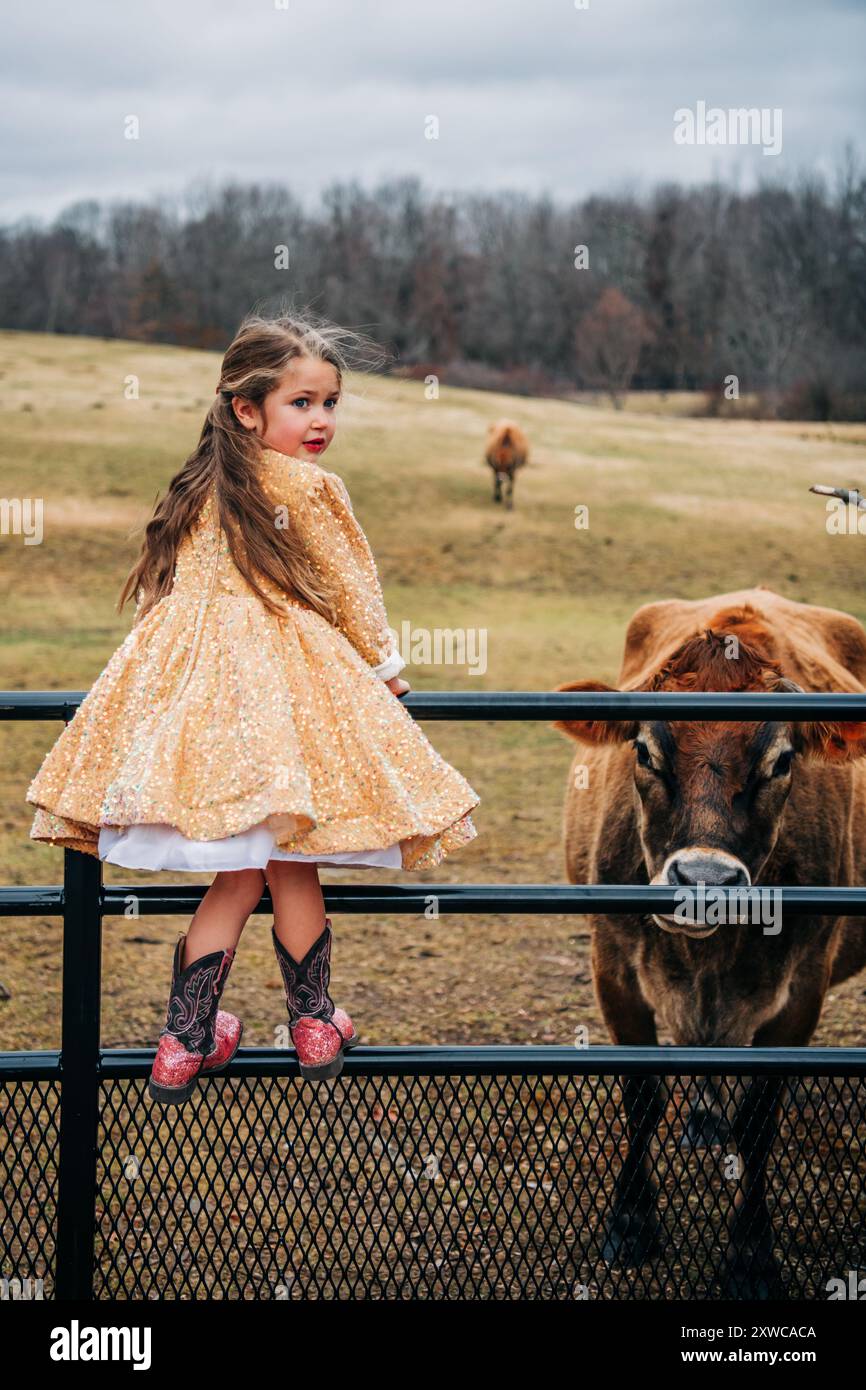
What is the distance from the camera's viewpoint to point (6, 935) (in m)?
7.43

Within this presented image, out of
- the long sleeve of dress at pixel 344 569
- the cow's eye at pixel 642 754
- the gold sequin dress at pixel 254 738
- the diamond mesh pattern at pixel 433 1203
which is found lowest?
the diamond mesh pattern at pixel 433 1203

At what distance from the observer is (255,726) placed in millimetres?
2293

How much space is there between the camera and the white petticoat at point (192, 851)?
2.24 m

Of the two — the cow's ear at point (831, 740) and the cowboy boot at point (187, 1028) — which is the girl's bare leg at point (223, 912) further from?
the cow's ear at point (831, 740)

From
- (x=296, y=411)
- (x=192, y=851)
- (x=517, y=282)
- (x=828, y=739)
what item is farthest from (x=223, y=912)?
(x=517, y=282)

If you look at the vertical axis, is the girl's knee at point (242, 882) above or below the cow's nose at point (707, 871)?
above

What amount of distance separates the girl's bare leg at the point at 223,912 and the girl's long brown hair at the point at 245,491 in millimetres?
503

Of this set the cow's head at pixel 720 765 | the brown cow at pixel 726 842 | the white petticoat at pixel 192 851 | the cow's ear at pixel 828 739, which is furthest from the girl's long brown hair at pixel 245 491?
the cow's ear at pixel 828 739

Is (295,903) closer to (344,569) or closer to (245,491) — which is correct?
(344,569)

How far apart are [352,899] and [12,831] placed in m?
7.54

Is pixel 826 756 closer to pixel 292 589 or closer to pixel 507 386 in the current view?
pixel 292 589

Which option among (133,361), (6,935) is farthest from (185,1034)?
(133,361)

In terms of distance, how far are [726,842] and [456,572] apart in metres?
18.4
